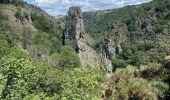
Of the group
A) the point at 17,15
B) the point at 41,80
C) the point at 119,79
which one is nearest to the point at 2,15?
the point at 17,15

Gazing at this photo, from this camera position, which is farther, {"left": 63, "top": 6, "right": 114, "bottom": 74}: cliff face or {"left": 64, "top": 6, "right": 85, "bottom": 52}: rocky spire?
{"left": 64, "top": 6, "right": 85, "bottom": 52}: rocky spire

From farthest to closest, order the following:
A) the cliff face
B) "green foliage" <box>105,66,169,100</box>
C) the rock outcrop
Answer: the rock outcrop → the cliff face → "green foliage" <box>105,66,169,100</box>

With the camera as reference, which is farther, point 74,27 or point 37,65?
point 74,27

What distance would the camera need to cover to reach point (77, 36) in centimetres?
18150

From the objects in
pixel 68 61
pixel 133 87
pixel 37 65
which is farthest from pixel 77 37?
pixel 133 87

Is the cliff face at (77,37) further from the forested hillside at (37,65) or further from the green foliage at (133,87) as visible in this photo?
the green foliage at (133,87)

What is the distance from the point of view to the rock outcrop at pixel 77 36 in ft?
584

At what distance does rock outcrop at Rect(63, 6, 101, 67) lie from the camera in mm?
178125

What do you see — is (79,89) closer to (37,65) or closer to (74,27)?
(37,65)

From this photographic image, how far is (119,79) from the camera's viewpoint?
19578mm

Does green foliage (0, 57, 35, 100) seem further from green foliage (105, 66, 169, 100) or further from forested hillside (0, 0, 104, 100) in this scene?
green foliage (105, 66, 169, 100)

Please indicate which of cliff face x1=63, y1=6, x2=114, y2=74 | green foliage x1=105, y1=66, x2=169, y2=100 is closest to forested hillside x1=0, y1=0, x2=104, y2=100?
cliff face x1=63, y1=6, x2=114, y2=74

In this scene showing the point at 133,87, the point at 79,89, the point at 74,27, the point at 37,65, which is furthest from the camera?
the point at 74,27

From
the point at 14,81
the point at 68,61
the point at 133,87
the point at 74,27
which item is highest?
the point at 133,87
